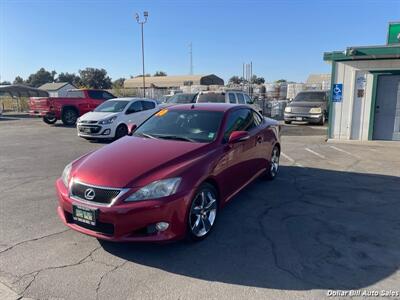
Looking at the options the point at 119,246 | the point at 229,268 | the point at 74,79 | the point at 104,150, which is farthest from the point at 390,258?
the point at 74,79

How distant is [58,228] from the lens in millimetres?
4277

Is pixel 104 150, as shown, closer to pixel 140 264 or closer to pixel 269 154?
pixel 140 264

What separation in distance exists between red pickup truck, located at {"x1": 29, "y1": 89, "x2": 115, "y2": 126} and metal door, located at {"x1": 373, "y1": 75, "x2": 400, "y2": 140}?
13.8 metres

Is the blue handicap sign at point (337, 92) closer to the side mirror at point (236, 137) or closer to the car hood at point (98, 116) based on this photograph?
the car hood at point (98, 116)

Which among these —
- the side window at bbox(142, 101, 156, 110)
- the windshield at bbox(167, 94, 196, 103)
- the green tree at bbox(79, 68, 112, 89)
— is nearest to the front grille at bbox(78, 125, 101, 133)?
the side window at bbox(142, 101, 156, 110)

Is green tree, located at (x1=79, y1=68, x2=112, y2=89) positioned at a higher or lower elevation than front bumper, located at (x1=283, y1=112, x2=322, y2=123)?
higher

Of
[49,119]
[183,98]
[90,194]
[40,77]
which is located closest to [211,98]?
[183,98]

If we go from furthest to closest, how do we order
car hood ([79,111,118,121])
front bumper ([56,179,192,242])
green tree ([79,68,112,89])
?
green tree ([79,68,112,89]) < car hood ([79,111,118,121]) < front bumper ([56,179,192,242])

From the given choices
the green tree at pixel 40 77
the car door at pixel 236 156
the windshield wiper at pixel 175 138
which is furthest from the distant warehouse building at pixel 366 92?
the green tree at pixel 40 77

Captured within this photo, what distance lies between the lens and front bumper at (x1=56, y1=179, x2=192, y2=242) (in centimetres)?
328

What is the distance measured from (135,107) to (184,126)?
8.61 meters

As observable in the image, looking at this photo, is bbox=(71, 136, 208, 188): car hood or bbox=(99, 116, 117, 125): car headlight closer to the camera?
bbox=(71, 136, 208, 188): car hood

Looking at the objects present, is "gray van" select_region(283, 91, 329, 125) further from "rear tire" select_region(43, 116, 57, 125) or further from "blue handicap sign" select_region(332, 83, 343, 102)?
"rear tire" select_region(43, 116, 57, 125)

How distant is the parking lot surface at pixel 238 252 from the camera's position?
9.87 feet
